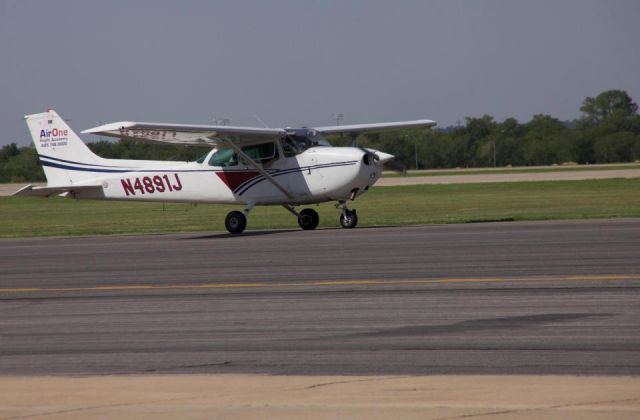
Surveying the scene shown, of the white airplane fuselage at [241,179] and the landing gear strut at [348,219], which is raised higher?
the white airplane fuselage at [241,179]

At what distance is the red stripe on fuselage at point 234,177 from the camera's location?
84.4ft

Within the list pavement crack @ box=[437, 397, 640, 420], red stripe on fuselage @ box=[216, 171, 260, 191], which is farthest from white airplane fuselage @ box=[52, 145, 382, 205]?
pavement crack @ box=[437, 397, 640, 420]

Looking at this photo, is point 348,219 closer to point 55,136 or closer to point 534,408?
point 55,136

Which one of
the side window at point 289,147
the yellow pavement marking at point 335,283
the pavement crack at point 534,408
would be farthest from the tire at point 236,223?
the pavement crack at point 534,408

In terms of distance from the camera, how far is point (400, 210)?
37906 millimetres

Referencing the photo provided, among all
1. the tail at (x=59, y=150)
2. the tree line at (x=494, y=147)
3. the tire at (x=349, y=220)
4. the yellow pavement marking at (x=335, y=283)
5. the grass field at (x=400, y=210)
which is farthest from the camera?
the tree line at (x=494, y=147)

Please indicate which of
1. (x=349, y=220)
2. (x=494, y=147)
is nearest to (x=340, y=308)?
(x=349, y=220)

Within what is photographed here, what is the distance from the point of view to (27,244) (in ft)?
81.9

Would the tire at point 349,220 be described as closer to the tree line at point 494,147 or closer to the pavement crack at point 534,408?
the pavement crack at point 534,408

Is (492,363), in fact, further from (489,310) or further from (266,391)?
(489,310)

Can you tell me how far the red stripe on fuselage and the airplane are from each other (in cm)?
2

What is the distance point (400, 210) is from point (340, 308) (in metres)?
26.0

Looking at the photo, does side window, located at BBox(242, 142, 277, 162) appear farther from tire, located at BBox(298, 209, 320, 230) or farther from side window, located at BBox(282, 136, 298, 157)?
tire, located at BBox(298, 209, 320, 230)

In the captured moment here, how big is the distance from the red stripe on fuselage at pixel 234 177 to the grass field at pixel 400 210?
3.24 metres
